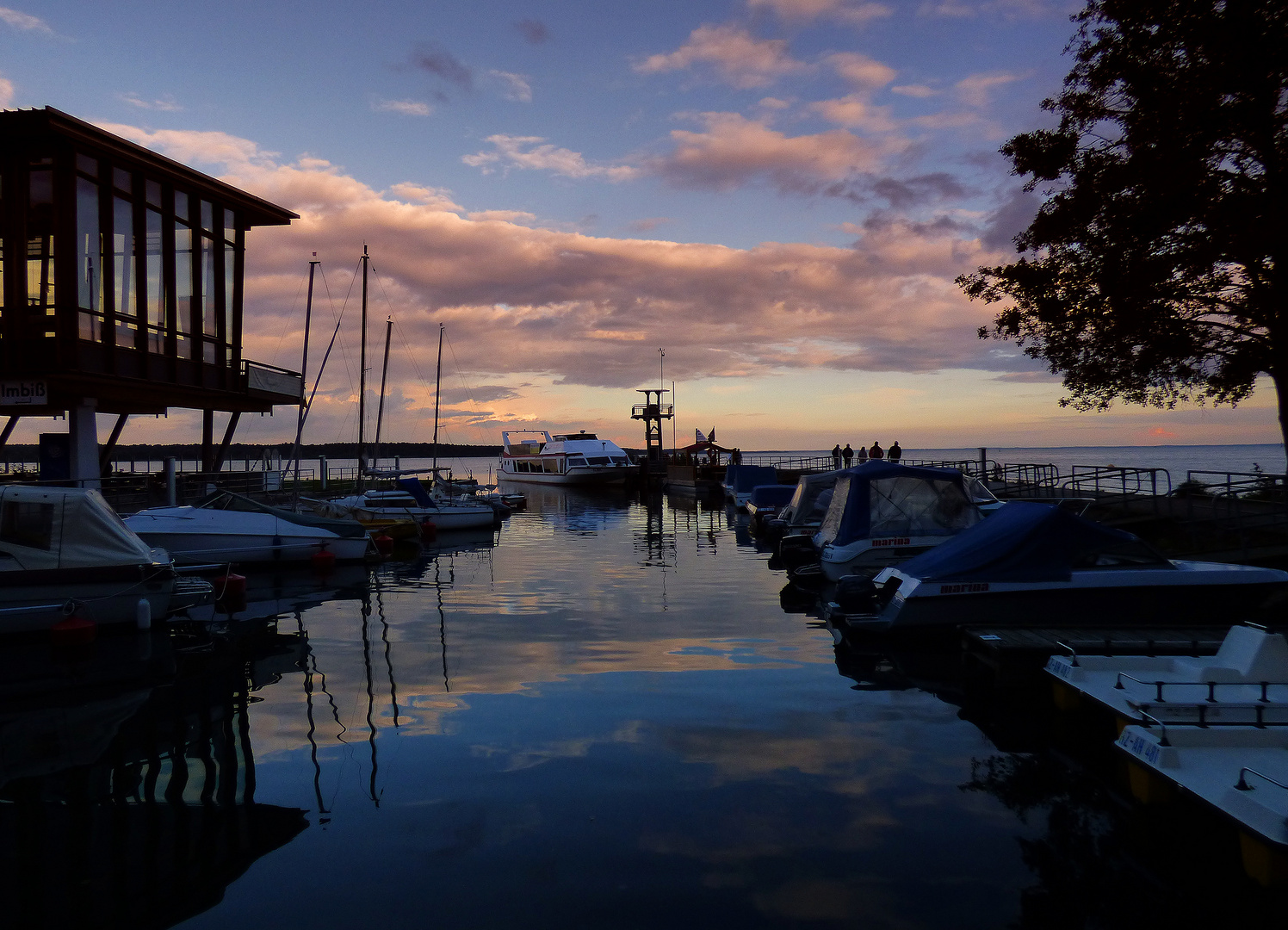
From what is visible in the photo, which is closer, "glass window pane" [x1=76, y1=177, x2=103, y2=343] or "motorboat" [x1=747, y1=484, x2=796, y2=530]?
"glass window pane" [x1=76, y1=177, x2=103, y2=343]

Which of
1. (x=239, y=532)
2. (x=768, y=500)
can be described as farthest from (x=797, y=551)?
Result: (x=768, y=500)

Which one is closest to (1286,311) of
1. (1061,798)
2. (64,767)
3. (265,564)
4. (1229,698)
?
(1229,698)

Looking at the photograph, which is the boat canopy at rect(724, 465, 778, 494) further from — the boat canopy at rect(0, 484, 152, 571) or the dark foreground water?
the boat canopy at rect(0, 484, 152, 571)

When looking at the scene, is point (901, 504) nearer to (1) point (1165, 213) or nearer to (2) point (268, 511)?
(1) point (1165, 213)

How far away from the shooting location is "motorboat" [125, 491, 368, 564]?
21953 mm

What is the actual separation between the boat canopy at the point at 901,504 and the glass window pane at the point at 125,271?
18.7m

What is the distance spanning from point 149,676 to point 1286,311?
19.2 meters

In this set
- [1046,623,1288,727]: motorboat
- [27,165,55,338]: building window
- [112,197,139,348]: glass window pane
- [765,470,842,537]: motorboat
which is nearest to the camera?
[1046,623,1288,727]: motorboat

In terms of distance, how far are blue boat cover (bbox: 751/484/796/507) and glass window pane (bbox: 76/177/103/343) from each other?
82.2 feet

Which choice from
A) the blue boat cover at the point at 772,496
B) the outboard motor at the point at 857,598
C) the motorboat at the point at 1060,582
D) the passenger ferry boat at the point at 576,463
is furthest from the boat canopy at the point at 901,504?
the passenger ferry boat at the point at 576,463

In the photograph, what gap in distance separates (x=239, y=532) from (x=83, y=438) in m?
5.38

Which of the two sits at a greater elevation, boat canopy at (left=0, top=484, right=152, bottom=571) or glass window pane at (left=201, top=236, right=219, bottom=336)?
glass window pane at (left=201, top=236, right=219, bottom=336)

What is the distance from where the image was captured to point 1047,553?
13.3m

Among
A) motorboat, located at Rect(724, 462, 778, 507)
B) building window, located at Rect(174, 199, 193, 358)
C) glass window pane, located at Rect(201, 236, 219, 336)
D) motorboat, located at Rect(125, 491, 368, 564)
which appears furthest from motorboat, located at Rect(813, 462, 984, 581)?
motorboat, located at Rect(724, 462, 778, 507)
